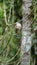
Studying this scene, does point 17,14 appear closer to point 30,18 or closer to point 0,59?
point 30,18

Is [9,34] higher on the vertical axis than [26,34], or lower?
higher

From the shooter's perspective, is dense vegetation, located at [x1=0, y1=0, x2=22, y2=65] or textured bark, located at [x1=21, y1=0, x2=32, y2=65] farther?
textured bark, located at [x1=21, y1=0, x2=32, y2=65]

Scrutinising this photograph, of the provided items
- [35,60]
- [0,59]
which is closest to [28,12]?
[0,59]

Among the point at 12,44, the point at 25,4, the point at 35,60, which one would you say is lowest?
the point at 35,60

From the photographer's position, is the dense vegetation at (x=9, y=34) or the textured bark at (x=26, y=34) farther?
the textured bark at (x=26, y=34)

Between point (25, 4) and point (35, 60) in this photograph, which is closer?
point (25, 4)

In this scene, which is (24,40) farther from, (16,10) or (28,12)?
(16,10)

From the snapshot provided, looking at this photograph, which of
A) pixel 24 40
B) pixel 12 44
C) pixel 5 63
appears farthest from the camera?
pixel 12 44

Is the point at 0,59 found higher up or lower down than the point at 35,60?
higher up

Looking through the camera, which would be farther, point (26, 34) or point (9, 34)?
point (26, 34)

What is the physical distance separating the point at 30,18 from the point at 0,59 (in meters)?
0.72

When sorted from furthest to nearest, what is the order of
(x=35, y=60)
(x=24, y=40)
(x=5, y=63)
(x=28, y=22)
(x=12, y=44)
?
(x=35, y=60)
(x=12, y=44)
(x=24, y=40)
(x=28, y=22)
(x=5, y=63)

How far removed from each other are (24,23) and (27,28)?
8cm

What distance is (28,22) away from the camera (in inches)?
119
